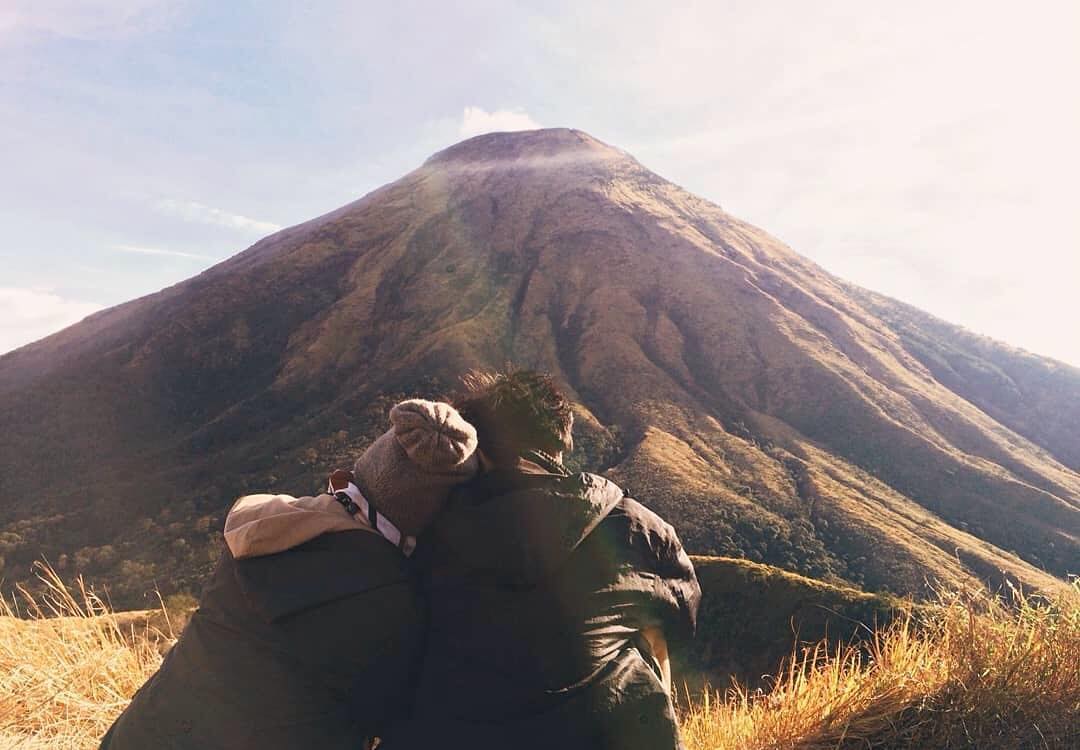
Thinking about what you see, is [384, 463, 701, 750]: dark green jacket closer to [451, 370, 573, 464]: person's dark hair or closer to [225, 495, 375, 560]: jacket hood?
[451, 370, 573, 464]: person's dark hair

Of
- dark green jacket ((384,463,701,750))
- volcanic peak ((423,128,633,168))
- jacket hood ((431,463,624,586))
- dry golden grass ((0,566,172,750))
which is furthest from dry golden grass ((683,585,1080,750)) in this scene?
volcanic peak ((423,128,633,168))

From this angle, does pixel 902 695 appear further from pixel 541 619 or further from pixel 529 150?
pixel 529 150

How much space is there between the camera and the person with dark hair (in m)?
1.88

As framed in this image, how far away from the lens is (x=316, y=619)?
1862mm

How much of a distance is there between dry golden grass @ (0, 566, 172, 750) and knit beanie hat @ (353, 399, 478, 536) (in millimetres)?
2189

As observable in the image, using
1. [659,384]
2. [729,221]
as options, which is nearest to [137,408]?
[659,384]

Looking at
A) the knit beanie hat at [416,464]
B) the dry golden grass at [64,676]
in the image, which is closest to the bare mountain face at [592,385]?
the dry golden grass at [64,676]

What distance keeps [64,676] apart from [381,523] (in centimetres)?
263

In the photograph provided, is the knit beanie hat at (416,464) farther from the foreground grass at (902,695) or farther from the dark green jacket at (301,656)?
the foreground grass at (902,695)

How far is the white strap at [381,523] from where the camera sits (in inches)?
79.7

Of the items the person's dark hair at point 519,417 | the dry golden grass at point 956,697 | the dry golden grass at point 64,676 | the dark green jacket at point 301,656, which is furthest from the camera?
the dry golden grass at point 64,676

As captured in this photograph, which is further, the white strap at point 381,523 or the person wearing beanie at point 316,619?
the white strap at point 381,523

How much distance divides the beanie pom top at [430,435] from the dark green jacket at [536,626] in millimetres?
144

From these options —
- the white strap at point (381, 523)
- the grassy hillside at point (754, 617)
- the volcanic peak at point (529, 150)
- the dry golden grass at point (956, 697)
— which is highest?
the volcanic peak at point (529, 150)
